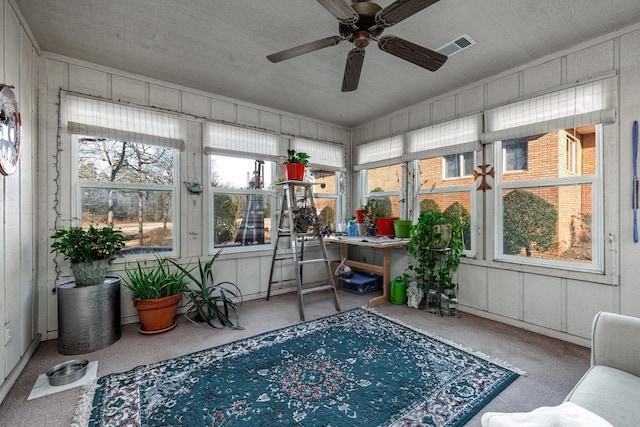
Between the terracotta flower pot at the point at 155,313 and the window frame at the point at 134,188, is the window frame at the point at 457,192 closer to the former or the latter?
the window frame at the point at 134,188

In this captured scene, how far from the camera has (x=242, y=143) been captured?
379 cm

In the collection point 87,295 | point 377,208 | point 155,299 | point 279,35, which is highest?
point 279,35

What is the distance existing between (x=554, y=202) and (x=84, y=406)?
157 inches

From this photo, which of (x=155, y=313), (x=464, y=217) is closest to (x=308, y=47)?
(x=464, y=217)

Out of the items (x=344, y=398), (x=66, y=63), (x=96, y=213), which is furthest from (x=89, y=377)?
(x=66, y=63)

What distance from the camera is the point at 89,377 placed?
2053 millimetres

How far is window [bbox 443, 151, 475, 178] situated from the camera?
134 inches

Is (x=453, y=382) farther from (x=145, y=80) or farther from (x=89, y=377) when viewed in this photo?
(x=145, y=80)

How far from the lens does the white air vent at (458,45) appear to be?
2.45 metres

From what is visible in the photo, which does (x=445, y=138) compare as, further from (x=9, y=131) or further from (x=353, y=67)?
(x=9, y=131)

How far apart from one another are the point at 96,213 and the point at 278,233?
1930 millimetres

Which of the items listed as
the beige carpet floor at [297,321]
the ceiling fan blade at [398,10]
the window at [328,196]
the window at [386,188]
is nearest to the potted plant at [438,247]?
the beige carpet floor at [297,321]

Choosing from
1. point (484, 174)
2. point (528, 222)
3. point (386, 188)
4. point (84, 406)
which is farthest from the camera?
point (386, 188)

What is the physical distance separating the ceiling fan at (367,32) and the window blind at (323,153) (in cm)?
206
